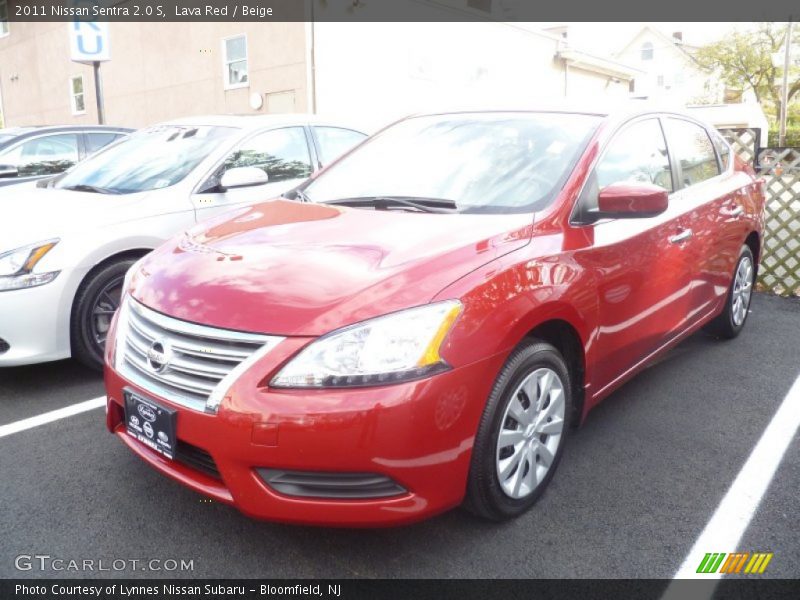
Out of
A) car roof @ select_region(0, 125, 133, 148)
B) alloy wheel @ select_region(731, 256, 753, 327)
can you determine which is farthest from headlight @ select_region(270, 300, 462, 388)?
car roof @ select_region(0, 125, 133, 148)

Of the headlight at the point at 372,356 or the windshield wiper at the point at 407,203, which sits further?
the windshield wiper at the point at 407,203

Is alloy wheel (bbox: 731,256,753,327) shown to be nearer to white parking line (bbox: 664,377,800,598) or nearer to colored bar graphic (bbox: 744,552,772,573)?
white parking line (bbox: 664,377,800,598)

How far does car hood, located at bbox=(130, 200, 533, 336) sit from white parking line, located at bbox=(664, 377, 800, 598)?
1257 mm

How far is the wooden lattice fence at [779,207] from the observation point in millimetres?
6164

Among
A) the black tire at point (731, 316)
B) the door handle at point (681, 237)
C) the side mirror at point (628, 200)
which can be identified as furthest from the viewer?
the black tire at point (731, 316)

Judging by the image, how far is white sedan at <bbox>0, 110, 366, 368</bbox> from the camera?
3.49 meters

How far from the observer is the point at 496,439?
2.28 meters

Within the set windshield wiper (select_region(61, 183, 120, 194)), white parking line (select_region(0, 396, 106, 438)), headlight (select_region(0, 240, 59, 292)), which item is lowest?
white parking line (select_region(0, 396, 106, 438))

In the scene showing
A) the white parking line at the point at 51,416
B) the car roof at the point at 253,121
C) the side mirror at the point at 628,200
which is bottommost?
the white parking line at the point at 51,416

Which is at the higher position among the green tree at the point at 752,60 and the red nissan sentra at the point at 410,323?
the green tree at the point at 752,60

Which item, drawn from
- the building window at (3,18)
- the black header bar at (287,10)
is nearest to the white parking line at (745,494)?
the black header bar at (287,10)

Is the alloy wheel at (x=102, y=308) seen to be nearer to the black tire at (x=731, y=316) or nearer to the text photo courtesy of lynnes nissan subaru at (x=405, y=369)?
the text photo courtesy of lynnes nissan subaru at (x=405, y=369)

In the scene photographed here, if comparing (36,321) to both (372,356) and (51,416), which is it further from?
(372,356)

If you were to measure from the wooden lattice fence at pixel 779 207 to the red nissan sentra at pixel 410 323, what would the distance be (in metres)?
3.45
